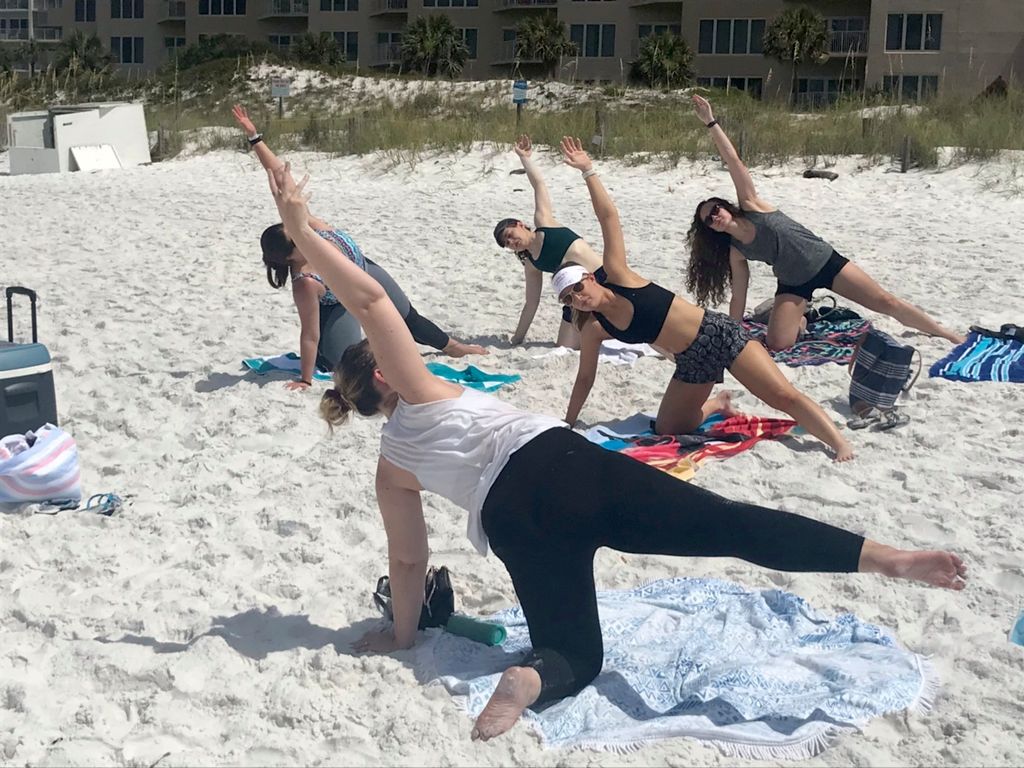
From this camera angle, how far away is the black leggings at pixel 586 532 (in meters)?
3.25

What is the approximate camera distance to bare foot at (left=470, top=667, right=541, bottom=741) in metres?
3.28

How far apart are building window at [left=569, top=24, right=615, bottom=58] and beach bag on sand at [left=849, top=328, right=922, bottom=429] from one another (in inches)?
1425

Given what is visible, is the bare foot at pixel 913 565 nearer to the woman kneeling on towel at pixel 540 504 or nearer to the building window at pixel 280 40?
the woman kneeling on towel at pixel 540 504

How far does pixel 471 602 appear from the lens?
4.25 metres

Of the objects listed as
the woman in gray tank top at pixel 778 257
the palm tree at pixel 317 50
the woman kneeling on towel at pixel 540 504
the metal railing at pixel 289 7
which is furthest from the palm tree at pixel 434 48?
the woman kneeling on towel at pixel 540 504

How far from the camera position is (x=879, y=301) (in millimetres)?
7305

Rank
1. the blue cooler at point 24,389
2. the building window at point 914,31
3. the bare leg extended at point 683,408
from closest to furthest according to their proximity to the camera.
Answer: the blue cooler at point 24,389 → the bare leg extended at point 683,408 → the building window at point 914,31

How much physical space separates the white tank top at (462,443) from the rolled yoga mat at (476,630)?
1.48ft

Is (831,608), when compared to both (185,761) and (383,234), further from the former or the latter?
(383,234)

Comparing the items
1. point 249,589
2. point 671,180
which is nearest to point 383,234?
point 671,180

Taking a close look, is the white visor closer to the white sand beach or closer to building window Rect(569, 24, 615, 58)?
the white sand beach

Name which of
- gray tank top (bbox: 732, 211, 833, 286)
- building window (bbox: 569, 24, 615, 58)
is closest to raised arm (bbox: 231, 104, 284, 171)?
gray tank top (bbox: 732, 211, 833, 286)

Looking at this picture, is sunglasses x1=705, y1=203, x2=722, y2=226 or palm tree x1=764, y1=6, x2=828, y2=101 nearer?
sunglasses x1=705, y1=203, x2=722, y2=226

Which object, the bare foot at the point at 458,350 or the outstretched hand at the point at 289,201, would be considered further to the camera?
the bare foot at the point at 458,350
